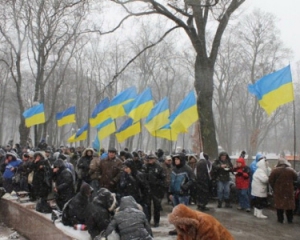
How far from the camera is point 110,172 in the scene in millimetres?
9695

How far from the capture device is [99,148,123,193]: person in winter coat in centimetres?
959

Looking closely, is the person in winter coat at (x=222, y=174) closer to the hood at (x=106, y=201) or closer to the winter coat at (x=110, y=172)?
the winter coat at (x=110, y=172)

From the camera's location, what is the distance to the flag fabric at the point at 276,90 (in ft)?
36.8

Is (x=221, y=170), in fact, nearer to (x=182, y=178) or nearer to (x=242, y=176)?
(x=242, y=176)

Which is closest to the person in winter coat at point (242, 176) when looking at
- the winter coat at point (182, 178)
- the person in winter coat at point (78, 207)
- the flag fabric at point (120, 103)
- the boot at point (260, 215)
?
the boot at point (260, 215)

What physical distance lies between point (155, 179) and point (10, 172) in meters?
5.51

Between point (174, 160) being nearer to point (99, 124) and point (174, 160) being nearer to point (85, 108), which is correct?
point (99, 124)

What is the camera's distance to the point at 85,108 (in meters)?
52.9

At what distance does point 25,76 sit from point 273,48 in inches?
1093

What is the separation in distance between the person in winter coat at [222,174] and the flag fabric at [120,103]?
461 cm

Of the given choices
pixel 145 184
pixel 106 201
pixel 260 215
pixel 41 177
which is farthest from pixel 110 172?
pixel 260 215

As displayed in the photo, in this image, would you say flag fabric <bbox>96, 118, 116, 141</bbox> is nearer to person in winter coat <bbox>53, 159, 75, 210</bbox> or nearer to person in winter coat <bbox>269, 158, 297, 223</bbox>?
person in winter coat <bbox>53, 159, 75, 210</bbox>

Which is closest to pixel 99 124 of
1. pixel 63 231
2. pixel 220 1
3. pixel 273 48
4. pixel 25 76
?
pixel 220 1

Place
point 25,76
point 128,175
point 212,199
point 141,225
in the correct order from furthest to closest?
point 25,76 → point 212,199 → point 128,175 → point 141,225
